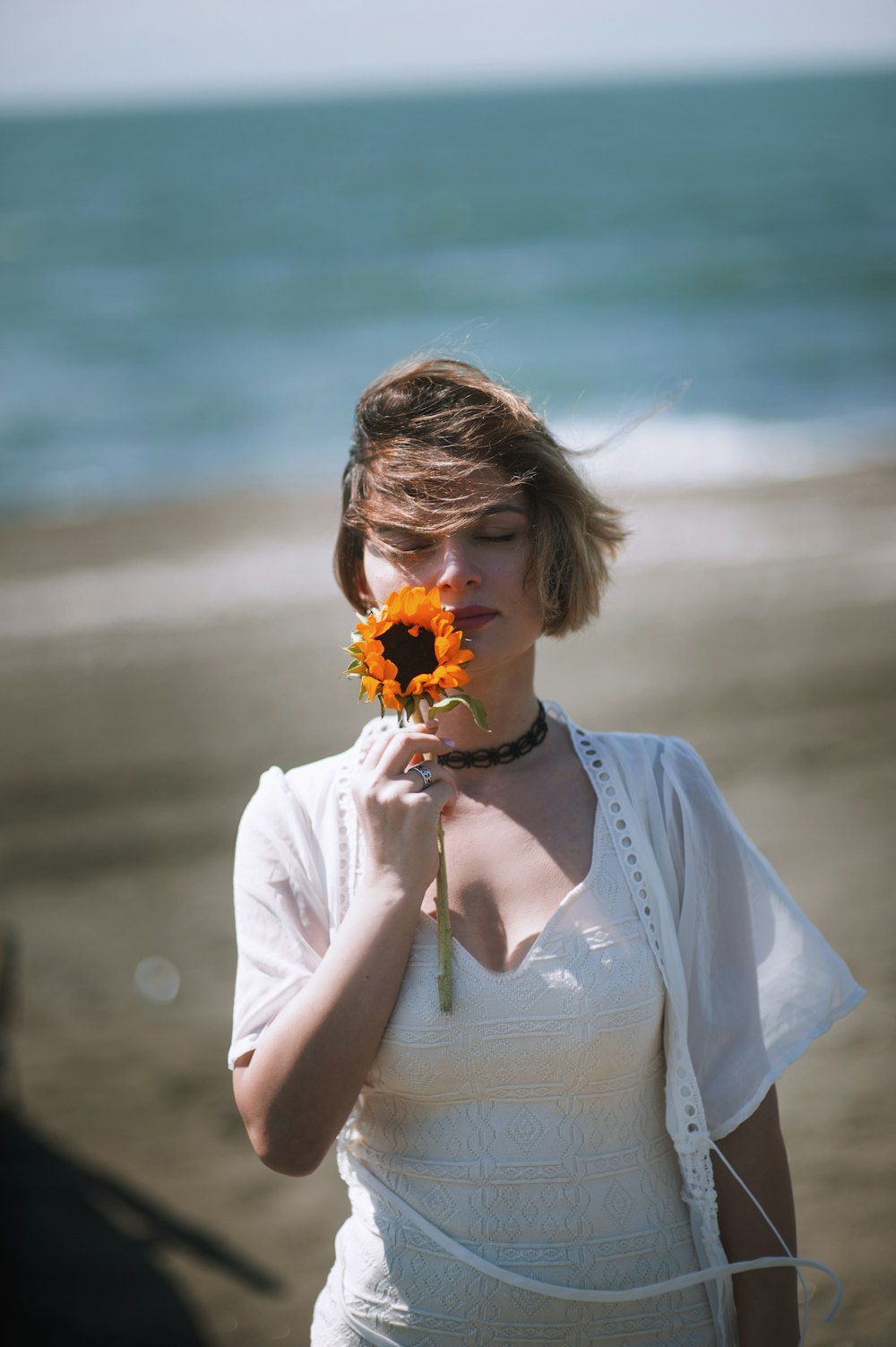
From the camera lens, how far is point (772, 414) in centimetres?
2097

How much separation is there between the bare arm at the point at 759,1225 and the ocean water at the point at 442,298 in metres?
1.44

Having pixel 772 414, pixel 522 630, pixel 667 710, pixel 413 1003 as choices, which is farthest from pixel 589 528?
pixel 772 414

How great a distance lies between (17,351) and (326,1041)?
29.4 meters

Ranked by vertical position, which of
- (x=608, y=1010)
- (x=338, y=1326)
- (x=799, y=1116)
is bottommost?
(x=799, y=1116)

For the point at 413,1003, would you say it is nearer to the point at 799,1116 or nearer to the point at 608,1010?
the point at 608,1010

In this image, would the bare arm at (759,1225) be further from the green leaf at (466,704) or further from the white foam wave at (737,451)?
the white foam wave at (737,451)

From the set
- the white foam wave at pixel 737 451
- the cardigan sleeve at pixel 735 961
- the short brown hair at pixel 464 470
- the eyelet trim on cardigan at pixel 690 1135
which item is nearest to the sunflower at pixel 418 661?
the short brown hair at pixel 464 470

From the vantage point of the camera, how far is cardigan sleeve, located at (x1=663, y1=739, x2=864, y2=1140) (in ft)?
7.67

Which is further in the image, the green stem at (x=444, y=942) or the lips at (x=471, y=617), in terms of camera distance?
the lips at (x=471, y=617)

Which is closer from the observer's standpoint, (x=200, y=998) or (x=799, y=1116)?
(x=799, y=1116)

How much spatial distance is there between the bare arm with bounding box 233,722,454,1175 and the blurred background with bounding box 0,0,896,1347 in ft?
3.50

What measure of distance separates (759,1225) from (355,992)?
0.89m

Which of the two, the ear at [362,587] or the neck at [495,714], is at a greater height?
the ear at [362,587]

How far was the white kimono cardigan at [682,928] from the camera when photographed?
2271 millimetres
